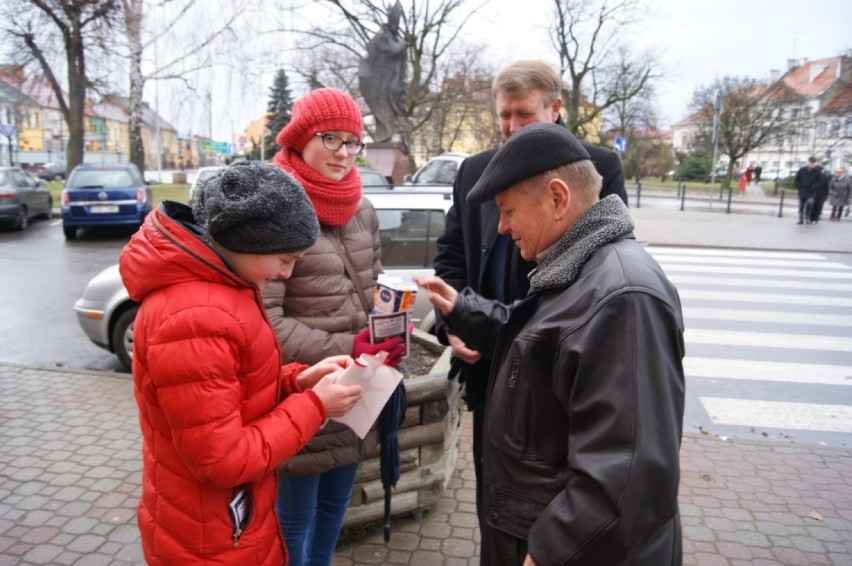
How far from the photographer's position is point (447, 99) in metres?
31.1

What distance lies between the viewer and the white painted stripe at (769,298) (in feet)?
29.8

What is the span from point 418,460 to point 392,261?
2.44m

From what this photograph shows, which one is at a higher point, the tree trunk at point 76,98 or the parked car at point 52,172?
the tree trunk at point 76,98

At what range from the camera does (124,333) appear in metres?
5.65

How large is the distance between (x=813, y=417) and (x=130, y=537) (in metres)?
5.17

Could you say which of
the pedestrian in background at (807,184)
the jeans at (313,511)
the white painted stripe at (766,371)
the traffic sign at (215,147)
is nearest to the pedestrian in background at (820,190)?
the pedestrian in background at (807,184)

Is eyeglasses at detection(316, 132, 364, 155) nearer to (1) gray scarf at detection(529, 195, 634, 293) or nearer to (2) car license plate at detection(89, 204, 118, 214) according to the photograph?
(1) gray scarf at detection(529, 195, 634, 293)

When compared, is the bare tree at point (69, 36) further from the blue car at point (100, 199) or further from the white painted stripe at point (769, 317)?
the white painted stripe at point (769, 317)

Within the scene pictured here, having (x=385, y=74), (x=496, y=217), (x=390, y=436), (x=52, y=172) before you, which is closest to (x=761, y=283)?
(x=496, y=217)

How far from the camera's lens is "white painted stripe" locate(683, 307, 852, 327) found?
8.13 m

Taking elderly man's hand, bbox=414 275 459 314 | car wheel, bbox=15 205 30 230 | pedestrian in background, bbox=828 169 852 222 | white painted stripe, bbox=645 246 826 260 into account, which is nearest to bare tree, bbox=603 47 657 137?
pedestrian in background, bbox=828 169 852 222

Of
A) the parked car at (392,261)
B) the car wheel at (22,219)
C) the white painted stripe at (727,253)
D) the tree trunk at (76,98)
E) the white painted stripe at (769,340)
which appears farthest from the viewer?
the tree trunk at (76,98)

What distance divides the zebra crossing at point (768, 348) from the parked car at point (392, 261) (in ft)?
8.48

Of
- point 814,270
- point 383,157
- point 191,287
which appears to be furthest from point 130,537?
point 383,157
